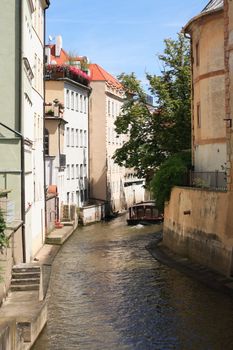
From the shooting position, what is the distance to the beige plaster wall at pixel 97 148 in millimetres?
57406

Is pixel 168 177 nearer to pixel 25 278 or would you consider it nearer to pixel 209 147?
pixel 209 147

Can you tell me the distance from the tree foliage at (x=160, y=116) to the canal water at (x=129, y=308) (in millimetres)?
14901

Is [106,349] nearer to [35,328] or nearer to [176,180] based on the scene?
[35,328]

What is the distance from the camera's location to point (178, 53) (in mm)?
43562

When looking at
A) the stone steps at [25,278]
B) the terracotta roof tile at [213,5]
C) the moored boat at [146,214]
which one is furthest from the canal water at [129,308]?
the moored boat at [146,214]

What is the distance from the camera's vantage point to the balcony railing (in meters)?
25.3

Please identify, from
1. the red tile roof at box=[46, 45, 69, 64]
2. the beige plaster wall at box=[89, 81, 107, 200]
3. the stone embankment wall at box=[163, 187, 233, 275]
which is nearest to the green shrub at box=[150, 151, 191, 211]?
the stone embankment wall at box=[163, 187, 233, 275]

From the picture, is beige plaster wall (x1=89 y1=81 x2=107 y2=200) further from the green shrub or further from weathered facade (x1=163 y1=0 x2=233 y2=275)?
weathered facade (x1=163 y1=0 x2=233 y2=275)

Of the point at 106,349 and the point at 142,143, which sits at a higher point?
the point at 142,143

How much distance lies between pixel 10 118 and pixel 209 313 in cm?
951

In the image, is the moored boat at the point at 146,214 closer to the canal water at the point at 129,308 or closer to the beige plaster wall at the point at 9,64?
the canal water at the point at 129,308

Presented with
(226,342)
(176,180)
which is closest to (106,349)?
(226,342)

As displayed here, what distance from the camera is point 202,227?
25438mm

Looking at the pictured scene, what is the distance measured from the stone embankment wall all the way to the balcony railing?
0.52 metres
